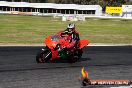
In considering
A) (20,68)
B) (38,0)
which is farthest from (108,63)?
(38,0)

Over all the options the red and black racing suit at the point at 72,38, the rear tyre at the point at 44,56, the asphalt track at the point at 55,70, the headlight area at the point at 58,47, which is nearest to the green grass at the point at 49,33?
the asphalt track at the point at 55,70

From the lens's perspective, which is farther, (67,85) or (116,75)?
(116,75)

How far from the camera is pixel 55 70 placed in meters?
13.0

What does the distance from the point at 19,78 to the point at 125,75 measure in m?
3.88

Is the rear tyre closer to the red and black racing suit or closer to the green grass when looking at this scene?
the red and black racing suit

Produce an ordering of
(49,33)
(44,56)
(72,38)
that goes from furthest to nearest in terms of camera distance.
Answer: (49,33) → (72,38) → (44,56)

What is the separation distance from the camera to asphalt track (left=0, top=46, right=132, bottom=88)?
10.6 m

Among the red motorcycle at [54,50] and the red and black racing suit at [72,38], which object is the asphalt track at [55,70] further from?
the red and black racing suit at [72,38]

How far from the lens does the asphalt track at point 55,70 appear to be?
1059cm

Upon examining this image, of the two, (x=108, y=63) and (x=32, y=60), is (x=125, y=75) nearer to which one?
(x=108, y=63)

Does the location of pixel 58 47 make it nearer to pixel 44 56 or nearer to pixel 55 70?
pixel 44 56

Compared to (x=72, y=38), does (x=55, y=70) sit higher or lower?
lower

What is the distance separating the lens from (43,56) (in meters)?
14.6

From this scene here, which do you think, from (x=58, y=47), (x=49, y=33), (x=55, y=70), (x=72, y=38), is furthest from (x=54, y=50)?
(x=49, y=33)
